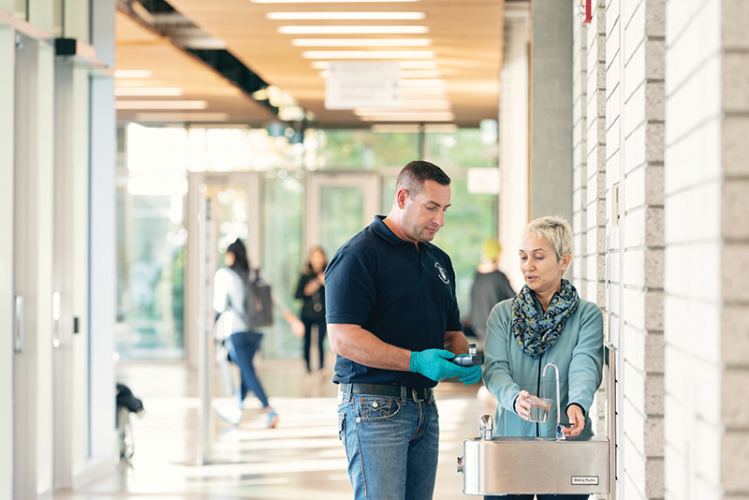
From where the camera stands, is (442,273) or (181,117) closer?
(442,273)

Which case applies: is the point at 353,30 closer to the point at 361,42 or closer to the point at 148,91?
the point at 361,42

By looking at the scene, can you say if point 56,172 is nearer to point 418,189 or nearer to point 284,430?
point 284,430

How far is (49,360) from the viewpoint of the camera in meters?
4.79

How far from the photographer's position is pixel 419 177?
2.55 metres

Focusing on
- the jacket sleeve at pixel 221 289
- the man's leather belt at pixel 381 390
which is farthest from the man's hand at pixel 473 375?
the jacket sleeve at pixel 221 289

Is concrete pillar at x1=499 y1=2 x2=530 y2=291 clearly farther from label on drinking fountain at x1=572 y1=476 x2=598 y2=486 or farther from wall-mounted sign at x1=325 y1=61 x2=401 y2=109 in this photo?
label on drinking fountain at x1=572 y1=476 x2=598 y2=486

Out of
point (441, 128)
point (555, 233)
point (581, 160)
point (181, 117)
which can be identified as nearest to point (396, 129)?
point (441, 128)

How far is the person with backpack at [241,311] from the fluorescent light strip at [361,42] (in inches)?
71.6

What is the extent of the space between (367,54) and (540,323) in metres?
5.51

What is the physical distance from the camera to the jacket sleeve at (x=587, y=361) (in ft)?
7.41

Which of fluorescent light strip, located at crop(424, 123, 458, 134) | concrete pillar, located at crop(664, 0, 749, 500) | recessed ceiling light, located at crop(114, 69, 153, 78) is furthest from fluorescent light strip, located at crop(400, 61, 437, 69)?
concrete pillar, located at crop(664, 0, 749, 500)

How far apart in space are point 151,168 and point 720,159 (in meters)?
11.8

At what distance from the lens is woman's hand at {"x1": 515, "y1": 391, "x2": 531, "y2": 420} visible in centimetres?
219

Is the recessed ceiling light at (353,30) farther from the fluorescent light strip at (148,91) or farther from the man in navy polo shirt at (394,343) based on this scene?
the man in navy polo shirt at (394,343)
